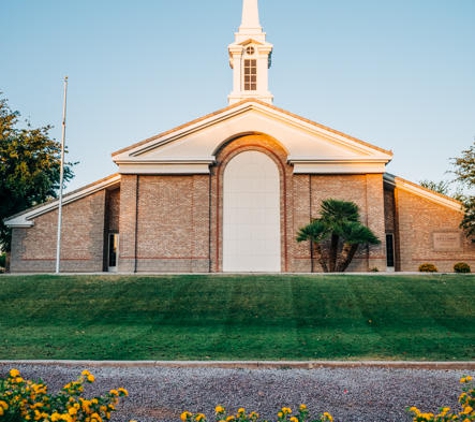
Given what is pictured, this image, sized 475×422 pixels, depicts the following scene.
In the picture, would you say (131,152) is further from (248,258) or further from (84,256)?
(248,258)

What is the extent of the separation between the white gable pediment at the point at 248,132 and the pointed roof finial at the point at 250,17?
31.7ft

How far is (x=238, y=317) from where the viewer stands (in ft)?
49.8

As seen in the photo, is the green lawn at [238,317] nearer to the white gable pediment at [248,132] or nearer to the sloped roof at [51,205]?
the sloped roof at [51,205]

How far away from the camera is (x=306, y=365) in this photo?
9578 mm

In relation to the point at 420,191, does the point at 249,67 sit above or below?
above

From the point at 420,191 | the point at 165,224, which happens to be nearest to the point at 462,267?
the point at 420,191

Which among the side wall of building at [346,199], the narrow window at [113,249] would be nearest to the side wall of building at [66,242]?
the narrow window at [113,249]

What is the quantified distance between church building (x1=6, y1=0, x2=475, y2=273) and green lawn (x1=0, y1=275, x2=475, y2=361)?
6046 millimetres

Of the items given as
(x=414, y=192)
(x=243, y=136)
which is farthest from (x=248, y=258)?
(x=414, y=192)

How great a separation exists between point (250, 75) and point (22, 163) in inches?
624

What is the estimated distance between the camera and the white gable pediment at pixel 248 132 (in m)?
27.2

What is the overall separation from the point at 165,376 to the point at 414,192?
23403mm

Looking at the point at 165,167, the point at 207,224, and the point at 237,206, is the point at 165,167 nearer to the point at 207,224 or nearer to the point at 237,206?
the point at 207,224

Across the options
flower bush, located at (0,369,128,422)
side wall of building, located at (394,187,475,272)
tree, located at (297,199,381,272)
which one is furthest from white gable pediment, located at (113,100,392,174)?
flower bush, located at (0,369,128,422)
